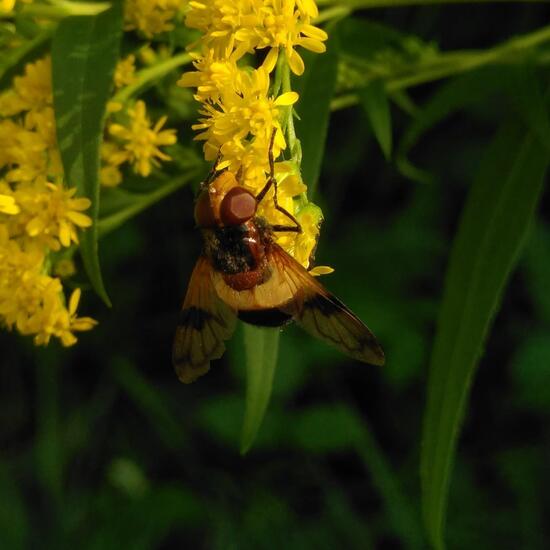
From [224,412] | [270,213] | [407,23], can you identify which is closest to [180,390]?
[224,412]

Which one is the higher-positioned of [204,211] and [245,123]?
[245,123]

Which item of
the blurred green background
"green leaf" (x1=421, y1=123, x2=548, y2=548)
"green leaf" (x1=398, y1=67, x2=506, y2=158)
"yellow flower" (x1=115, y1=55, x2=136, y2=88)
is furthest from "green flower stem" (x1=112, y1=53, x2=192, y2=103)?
the blurred green background

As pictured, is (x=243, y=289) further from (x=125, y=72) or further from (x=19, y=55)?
(x=19, y=55)

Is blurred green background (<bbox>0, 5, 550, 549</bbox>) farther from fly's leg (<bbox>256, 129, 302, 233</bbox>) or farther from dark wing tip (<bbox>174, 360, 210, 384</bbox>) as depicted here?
fly's leg (<bbox>256, 129, 302, 233</bbox>)

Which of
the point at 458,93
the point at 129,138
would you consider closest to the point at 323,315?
the point at 129,138

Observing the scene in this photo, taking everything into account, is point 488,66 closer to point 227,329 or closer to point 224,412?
point 227,329

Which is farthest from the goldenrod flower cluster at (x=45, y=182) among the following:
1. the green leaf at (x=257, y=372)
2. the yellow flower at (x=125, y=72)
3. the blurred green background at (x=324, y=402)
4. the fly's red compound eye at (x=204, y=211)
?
the blurred green background at (x=324, y=402)

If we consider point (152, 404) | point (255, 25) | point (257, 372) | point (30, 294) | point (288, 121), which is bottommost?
point (152, 404)
